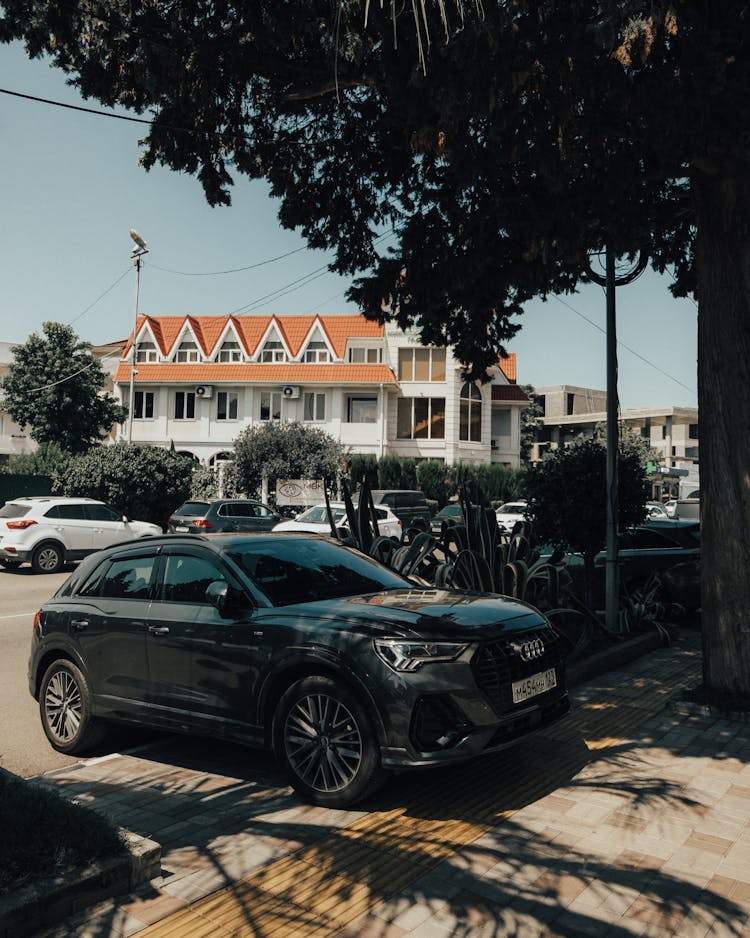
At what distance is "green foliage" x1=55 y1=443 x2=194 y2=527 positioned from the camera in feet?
96.5

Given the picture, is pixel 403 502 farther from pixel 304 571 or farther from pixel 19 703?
pixel 304 571

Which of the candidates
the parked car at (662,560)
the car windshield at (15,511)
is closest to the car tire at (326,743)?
the parked car at (662,560)

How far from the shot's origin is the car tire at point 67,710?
629cm

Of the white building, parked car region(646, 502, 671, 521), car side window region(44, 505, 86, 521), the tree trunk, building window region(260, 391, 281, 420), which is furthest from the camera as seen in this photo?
building window region(260, 391, 281, 420)

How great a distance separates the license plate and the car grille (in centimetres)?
3

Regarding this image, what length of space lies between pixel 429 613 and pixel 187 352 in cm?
4901

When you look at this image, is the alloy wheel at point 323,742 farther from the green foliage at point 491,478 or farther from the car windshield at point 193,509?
the green foliage at point 491,478

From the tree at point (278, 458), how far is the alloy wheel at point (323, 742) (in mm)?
36818

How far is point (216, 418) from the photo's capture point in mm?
50125

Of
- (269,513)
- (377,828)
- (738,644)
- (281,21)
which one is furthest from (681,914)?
(269,513)

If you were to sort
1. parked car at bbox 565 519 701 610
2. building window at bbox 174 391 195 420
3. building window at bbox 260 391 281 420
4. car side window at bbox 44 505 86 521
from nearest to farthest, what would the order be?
1. parked car at bbox 565 519 701 610
2. car side window at bbox 44 505 86 521
3. building window at bbox 260 391 281 420
4. building window at bbox 174 391 195 420

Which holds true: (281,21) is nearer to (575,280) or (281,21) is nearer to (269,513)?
(575,280)

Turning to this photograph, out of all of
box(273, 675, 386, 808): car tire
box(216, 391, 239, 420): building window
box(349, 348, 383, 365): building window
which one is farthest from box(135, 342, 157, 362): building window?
box(273, 675, 386, 808): car tire

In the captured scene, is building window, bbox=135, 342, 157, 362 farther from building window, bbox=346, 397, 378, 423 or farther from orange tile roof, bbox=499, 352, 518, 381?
orange tile roof, bbox=499, 352, 518, 381
